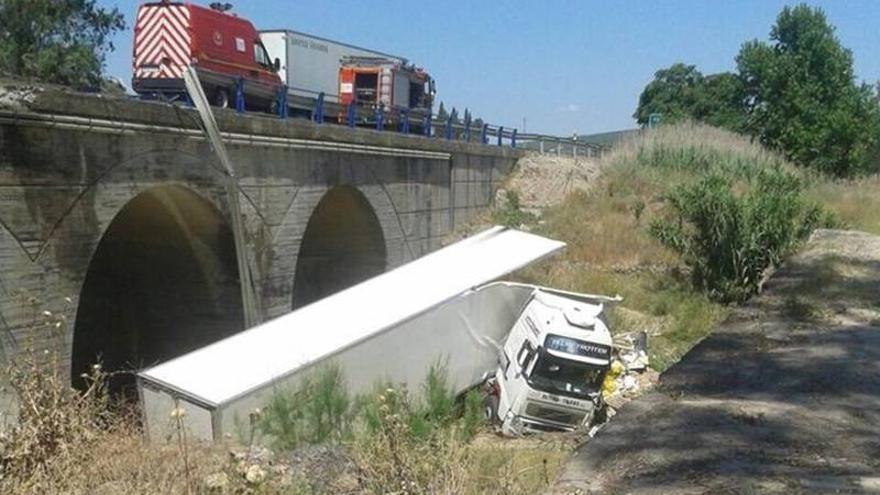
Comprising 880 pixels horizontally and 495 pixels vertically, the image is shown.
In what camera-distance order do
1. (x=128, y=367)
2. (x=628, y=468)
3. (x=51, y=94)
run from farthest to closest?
(x=128, y=367)
(x=51, y=94)
(x=628, y=468)

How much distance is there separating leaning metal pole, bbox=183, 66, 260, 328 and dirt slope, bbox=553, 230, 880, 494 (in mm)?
7919

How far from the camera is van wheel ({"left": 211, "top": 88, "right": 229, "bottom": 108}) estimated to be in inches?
738

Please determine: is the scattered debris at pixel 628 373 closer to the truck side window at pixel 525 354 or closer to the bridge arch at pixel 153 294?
the truck side window at pixel 525 354

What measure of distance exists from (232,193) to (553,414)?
614 cm

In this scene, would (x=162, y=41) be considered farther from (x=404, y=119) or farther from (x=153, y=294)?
(x=153, y=294)

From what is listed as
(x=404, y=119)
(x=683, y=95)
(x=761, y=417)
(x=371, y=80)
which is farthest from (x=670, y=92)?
(x=761, y=417)

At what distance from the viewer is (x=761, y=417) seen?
476 cm

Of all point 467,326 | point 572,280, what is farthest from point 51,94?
point 572,280

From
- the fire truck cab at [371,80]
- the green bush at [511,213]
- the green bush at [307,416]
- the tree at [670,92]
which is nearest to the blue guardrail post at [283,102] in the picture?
the green bush at [307,416]

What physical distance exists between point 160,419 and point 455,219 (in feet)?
48.4

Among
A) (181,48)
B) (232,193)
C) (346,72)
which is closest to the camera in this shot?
(232,193)

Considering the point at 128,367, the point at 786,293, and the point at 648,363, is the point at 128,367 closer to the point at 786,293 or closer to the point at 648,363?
the point at 648,363

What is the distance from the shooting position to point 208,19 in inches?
826

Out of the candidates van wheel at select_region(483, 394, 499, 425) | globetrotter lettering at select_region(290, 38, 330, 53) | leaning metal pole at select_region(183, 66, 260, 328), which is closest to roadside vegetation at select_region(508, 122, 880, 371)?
van wheel at select_region(483, 394, 499, 425)
